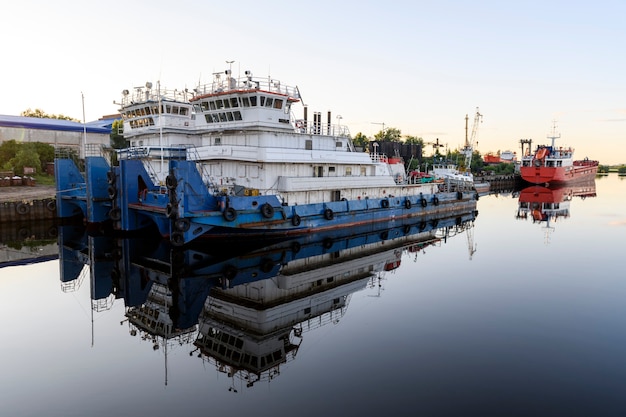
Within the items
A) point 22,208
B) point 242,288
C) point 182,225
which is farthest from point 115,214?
point 242,288

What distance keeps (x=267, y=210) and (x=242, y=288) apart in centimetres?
724

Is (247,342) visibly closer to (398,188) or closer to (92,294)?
(92,294)

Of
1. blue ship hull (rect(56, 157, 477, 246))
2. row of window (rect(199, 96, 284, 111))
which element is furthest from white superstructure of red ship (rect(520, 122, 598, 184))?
row of window (rect(199, 96, 284, 111))

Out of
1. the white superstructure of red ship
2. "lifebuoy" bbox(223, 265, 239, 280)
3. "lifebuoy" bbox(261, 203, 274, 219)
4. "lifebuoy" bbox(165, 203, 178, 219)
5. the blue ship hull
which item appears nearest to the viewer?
"lifebuoy" bbox(223, 265, 239, 280)

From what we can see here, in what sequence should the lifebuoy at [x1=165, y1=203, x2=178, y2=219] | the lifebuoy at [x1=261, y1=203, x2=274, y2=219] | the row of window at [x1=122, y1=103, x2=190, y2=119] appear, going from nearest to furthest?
the lifebuoy at [x1=165, y1=203, x2=178, y2=219]
the lifebuoy at [x1=261, y1=203, x2=274, y2=219]
the row of window at [x1=122, y1=103, x2=190, y2=119]

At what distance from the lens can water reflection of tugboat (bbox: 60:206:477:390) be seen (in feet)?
39.7

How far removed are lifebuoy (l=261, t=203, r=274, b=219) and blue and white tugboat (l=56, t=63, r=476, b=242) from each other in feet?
0.21

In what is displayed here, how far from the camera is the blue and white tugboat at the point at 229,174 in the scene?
71.6 feet

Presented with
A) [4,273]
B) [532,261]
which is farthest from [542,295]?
[4,273]

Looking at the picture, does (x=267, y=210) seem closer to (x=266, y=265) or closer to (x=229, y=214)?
(x=229, y=214)

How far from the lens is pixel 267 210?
2336cm

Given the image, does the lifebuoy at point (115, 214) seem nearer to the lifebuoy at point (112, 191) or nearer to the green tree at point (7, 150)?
the lifebuoy at point (112, 191)

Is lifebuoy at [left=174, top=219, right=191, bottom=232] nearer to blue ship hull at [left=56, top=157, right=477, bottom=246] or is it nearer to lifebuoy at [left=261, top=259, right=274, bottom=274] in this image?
blue ship hull at [left=56, top=157, right=477, bottom=246]

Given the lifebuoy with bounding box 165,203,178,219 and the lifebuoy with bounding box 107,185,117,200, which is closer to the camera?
the lifebuoy with bounding box 165,203,178,219
